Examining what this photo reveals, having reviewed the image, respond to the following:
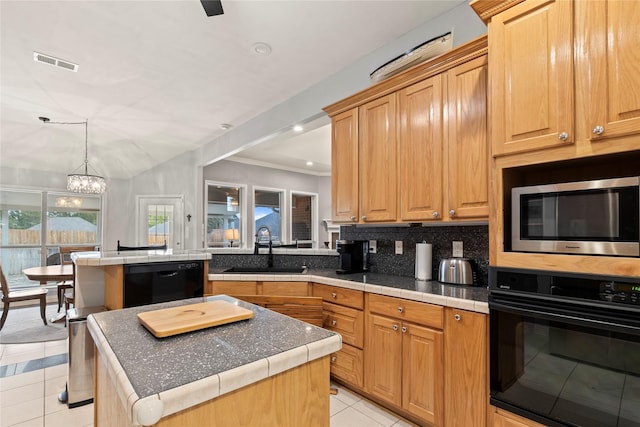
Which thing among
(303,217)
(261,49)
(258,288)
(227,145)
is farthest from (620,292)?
(303,217)

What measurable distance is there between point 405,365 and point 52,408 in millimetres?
2638

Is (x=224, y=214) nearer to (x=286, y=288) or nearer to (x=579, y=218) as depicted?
(x=286, y=288)

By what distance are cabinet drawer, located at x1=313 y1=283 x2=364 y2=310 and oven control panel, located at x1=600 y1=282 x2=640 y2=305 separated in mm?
1382

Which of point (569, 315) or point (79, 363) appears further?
point (79, 363)

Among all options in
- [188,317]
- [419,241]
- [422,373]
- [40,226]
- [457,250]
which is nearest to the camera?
[188,317]

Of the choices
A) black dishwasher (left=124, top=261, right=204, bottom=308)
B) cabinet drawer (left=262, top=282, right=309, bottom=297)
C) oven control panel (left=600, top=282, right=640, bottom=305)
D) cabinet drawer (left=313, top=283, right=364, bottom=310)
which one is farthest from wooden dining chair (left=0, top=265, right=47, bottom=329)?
oven control panel (left=600, top=282, right=640, bottom=305)

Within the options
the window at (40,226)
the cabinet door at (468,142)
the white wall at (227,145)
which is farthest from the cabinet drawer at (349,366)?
the window at (40,226)

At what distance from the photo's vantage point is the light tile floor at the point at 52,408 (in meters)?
2.17

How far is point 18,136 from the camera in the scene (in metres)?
4.51

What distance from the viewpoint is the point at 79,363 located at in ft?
7.79

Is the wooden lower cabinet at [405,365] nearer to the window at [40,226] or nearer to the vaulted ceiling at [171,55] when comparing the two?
the vaulted ceiling at [171,55]

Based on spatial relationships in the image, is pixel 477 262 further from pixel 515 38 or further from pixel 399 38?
pixel 399 38

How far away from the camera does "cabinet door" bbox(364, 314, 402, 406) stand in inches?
82.1

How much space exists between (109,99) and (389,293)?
11.7 ft
